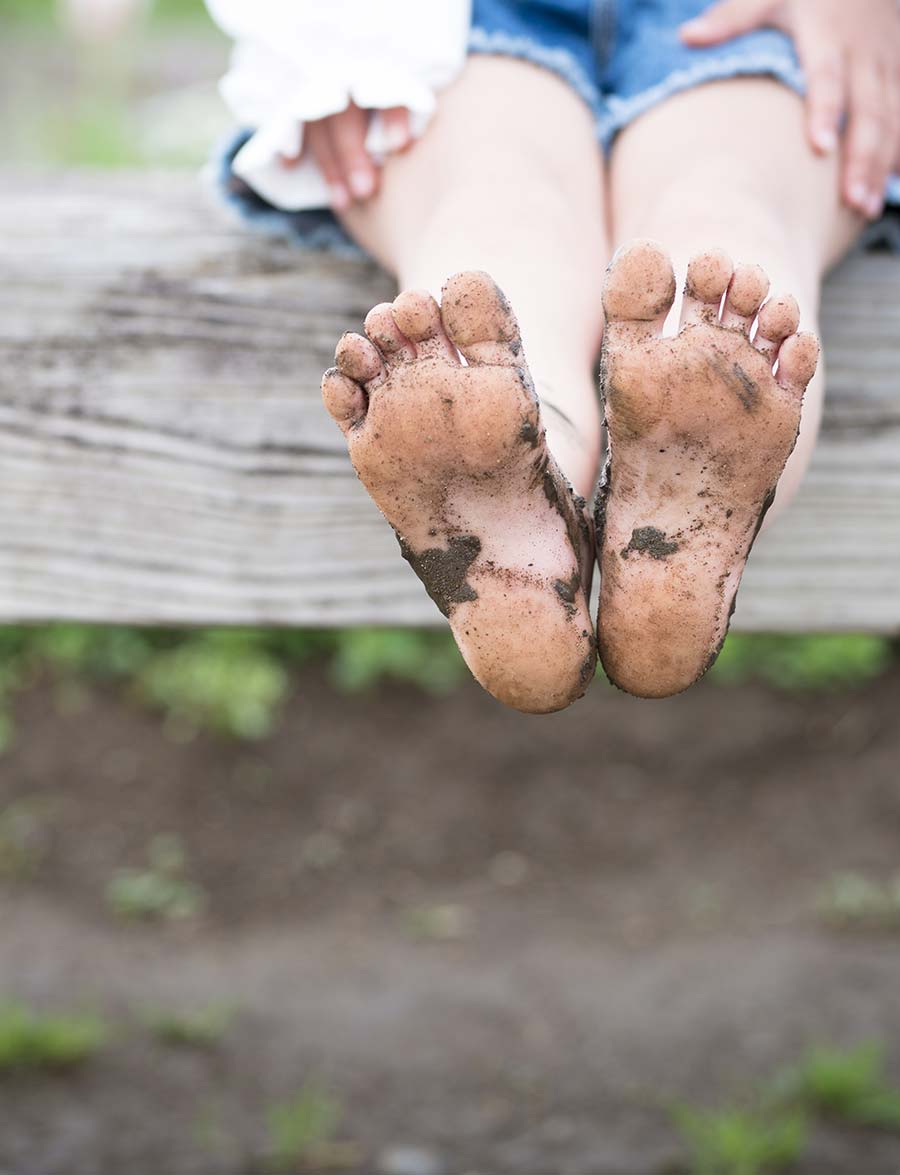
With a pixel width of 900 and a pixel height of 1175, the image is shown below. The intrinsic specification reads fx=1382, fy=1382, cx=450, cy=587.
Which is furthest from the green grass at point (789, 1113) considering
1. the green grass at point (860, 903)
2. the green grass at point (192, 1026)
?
the green grass at point (192, 1026)

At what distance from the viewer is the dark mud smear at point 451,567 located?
871 mm

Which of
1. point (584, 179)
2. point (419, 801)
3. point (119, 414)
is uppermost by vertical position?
point (584, 179)

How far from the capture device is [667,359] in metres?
0.83

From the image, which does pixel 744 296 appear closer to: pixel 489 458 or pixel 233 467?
pixel 489 458

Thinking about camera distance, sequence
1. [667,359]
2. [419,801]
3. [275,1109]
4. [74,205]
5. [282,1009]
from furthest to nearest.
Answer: [419,801] → [282,1009] → [275,1109] → [74,205] → [667,359]

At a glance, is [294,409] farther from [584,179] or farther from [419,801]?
[419,801]

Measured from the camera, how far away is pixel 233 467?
1211 mm

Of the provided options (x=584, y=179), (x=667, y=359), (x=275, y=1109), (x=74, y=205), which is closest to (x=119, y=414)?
(x=74, y=205)

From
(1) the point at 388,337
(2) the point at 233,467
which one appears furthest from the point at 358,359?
(2) the point at 233,467

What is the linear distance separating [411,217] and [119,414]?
311 mm

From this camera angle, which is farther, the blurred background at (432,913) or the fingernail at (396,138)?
the blurred background at (432,913)

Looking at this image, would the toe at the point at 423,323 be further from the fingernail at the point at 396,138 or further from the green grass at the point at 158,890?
the green grass at the point at 158,890

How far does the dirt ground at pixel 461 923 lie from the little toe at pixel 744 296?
153 cm

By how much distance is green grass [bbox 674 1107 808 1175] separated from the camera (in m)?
1.93
